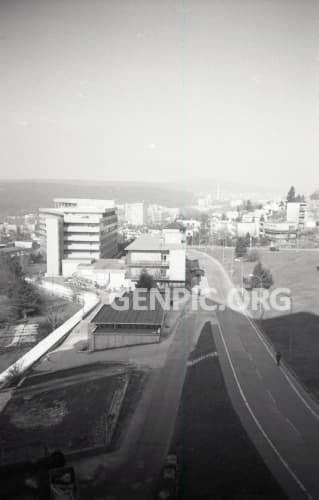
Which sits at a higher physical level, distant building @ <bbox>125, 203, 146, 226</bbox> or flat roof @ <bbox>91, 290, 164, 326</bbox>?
distant building @ <bbox>125, 203, 146, 226</bbox>

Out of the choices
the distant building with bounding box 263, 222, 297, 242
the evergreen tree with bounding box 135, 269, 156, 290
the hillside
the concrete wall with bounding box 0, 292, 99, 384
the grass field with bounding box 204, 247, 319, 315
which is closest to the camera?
the concrete wall with bounding box 0, 292, 99, 384

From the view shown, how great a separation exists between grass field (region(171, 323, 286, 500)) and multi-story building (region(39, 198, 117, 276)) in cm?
1889

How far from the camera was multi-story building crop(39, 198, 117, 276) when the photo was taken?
26.7m

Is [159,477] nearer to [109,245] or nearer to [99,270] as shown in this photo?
[99,270]

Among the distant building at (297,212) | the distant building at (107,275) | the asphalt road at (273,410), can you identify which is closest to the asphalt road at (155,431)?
the asphalt road at (273,410)

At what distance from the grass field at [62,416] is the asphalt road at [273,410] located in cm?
269

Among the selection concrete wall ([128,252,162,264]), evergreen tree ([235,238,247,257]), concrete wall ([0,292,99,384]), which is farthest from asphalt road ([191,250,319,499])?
evergreen tree ([235,238,247,257])

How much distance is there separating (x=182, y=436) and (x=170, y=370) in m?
3.50

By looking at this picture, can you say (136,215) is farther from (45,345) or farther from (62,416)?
(62,416)

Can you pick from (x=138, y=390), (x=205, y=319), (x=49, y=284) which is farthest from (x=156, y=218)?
(x=138, y=390)

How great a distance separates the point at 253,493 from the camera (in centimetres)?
565

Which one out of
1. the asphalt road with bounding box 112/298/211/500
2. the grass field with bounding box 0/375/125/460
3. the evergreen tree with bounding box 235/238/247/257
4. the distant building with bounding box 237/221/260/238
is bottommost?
the grass field with bounding box 0/375/125/460

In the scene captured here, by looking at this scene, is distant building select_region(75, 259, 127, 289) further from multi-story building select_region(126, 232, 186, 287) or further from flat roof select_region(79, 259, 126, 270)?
multi-story building select_region(126, 232, 186, 287)

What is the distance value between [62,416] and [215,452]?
331 centimetres
